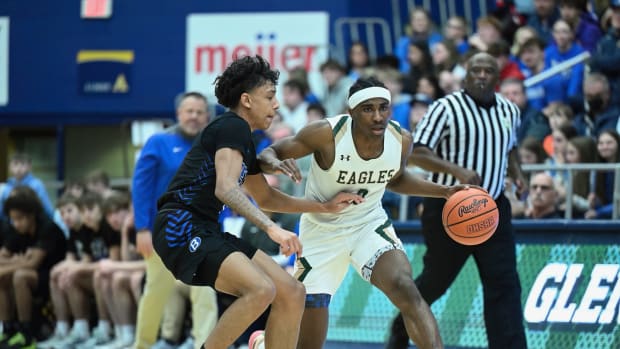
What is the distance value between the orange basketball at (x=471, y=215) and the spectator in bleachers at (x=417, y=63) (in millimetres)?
6898

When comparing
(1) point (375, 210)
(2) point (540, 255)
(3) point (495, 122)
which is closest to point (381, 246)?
(1) point (375, 210)

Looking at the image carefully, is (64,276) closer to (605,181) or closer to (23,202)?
(23,202)

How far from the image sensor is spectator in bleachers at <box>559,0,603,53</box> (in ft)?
43.7

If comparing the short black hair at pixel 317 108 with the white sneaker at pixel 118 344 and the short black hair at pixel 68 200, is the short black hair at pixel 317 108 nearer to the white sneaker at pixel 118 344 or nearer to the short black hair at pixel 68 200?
the short black hair at pixel 68 200

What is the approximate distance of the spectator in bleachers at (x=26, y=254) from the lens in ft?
40.9

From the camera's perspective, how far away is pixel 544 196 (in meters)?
9.73

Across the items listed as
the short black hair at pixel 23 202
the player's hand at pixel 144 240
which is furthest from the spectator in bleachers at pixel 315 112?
the player's hand at pixel 144 240

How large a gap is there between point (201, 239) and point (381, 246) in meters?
1.26

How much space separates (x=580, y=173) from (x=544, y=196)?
53 cm

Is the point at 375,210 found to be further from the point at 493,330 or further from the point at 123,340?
the point at 123,340

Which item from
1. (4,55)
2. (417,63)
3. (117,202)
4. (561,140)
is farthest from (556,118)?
(4,55)

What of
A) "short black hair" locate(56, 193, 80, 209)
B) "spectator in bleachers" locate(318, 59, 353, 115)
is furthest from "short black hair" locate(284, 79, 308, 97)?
"short black hair" locate(56, 193, 80, 209)

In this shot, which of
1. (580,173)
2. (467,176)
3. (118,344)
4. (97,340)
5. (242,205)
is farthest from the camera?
(97,340)

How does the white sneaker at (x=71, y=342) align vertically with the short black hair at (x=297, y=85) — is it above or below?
below
